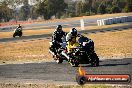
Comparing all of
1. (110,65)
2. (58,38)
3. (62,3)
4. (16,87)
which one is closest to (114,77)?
(16,87)

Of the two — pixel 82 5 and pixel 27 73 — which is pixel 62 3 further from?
pixel 27 73

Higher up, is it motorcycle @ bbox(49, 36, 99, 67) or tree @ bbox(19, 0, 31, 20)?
motorcycle @ bbox(49, 36, 99, 67)

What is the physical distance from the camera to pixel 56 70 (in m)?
15.4

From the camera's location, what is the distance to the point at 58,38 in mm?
18391

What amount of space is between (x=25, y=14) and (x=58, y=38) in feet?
447

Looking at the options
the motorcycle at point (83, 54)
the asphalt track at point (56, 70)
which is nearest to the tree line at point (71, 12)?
the asphalt track at point (56, 70)

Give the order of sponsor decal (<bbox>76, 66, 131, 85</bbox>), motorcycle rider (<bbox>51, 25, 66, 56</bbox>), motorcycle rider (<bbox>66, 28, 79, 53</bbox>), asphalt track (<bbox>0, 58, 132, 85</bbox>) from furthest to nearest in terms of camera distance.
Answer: motorcycle rider (<bbox>51, 25, 66, 56</bbox>) < motorcycle rider (<bbox>66, 28, 79, 53</bbox>) < asphalt track (<bbox>0, 58, 132, 85</bbox>) < sponsor decal (<bbox>76, 66, 131, 85</bbox>)

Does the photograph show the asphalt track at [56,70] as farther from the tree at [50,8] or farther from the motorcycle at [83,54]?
the tree at [50,8]

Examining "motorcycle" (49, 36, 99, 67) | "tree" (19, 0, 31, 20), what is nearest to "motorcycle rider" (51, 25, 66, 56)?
"motorcycle" (49, 36, 99, 67)

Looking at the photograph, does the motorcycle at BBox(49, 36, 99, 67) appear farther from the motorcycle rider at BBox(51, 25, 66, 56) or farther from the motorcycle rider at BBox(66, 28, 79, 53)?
the motorcycle rider at BBox(51, 25, 66, 56)

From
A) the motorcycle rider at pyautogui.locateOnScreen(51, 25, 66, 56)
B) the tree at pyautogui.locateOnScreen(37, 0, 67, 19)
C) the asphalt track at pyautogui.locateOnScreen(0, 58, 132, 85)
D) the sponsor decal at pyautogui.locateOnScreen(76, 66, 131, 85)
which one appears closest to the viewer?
the sponsor decal at pyautogui.locateOnScreen(76, 66, 131, 85)

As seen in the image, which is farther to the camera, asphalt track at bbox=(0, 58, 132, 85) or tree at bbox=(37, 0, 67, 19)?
tree at bbox=(37, 0, 67, 19)

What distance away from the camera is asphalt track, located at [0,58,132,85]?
13.7 m

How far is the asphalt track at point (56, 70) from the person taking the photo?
539 inches
